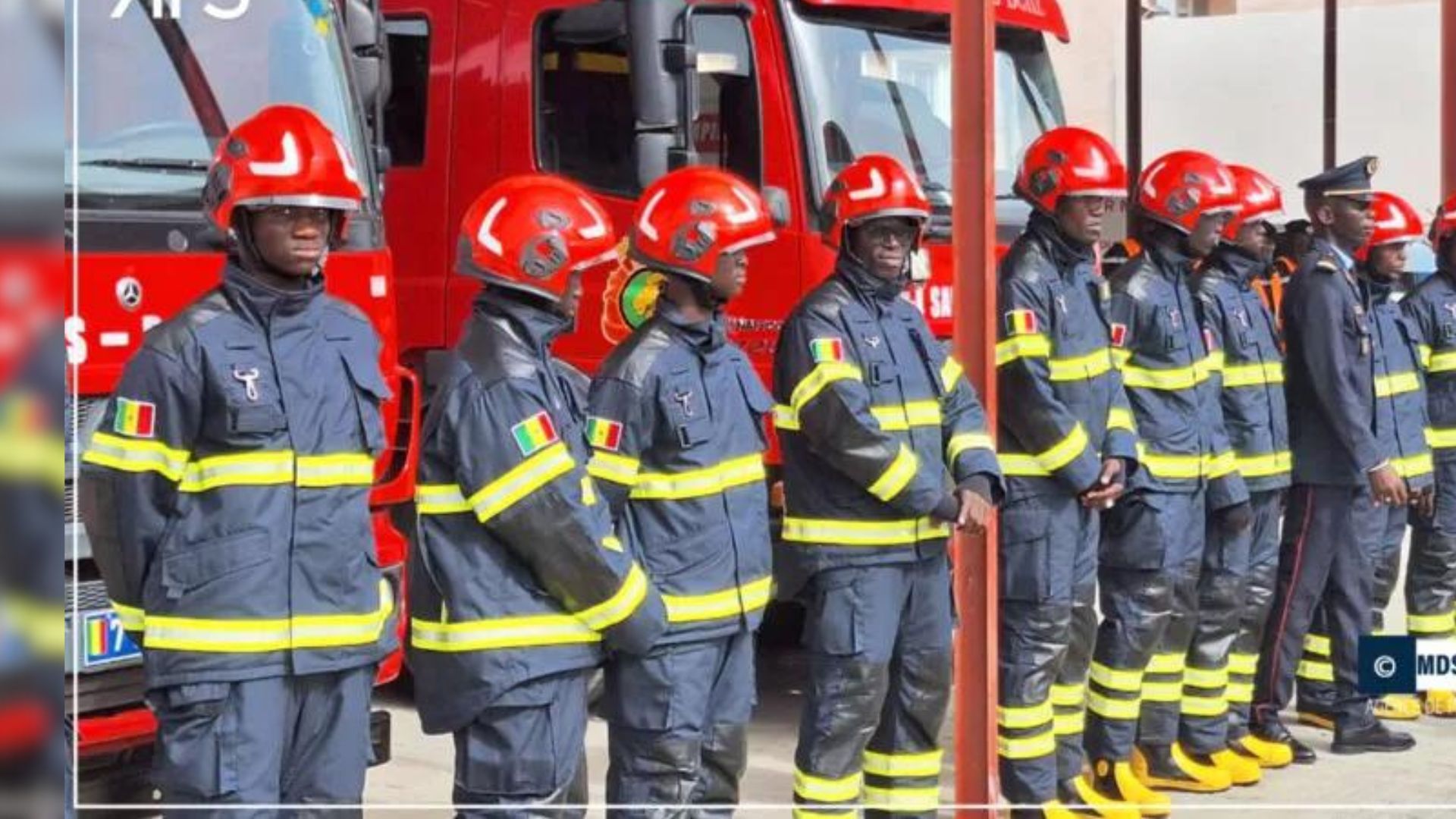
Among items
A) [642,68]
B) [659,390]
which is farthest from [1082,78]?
[659,390]

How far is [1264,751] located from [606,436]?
3.65 meters

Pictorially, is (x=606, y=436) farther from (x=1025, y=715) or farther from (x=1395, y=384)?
(x=1395, y=384)

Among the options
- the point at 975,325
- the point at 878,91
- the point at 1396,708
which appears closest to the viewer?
the point at 975,325

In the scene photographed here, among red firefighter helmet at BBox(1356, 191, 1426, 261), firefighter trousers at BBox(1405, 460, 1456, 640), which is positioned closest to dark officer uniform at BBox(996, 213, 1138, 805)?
red firefighter helmet at BBox(1356, 191, 1426, 261)

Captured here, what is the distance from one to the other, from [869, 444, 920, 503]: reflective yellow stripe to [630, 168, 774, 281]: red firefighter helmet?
0.69 meters

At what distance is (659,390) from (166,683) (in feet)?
4.72

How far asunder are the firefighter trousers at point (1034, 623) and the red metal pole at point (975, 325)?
12.0 inches

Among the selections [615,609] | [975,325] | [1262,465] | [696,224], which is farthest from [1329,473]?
[615,609]

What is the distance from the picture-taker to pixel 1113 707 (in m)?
6.45

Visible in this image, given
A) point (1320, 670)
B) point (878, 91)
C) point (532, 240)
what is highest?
point (878, 91)

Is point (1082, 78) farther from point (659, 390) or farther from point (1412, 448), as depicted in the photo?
point (659, 390)

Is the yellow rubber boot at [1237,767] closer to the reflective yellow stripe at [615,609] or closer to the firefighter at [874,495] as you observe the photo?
the firefighter at [874,495]

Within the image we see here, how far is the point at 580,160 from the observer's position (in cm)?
740

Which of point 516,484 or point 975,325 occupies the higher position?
point 975,325
